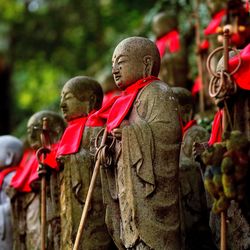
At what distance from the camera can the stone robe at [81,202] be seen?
9.64 metres

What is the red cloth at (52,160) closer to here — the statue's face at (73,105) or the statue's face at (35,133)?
the statue's face at (73,105)

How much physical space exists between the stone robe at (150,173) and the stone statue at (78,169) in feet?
2.53

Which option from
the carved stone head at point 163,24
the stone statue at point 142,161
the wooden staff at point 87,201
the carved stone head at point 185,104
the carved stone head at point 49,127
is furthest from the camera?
the carved stone head at point 163,24

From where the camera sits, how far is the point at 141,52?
9.13 meters

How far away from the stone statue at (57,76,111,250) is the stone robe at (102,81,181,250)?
770 mm

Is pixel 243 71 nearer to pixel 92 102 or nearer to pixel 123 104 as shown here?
pixel 123 104

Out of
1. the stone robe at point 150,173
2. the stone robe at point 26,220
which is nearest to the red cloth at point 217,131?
the stone robe at point 150,173

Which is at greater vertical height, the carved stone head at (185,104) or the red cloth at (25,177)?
the carved stone head at (185,104)

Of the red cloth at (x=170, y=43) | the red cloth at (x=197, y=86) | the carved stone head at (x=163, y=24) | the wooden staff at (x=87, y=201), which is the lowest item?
the wooden staff at (x=87, y=201)

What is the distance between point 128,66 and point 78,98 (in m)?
1.33

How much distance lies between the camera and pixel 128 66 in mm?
9133

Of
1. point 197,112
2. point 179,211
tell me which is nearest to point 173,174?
point 179,211

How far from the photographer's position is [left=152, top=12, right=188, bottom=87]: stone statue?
14.6 m

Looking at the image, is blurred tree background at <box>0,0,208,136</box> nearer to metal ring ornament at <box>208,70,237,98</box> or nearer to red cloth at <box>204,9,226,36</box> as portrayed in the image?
red cloth at <box>204,9,226,36</box>
